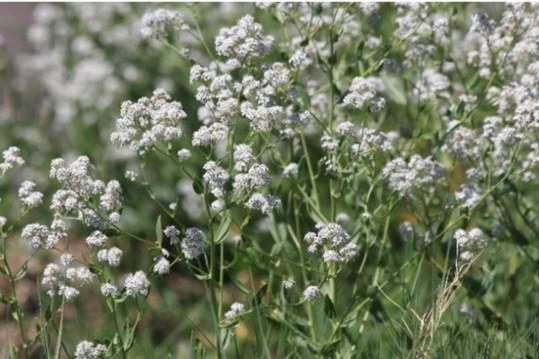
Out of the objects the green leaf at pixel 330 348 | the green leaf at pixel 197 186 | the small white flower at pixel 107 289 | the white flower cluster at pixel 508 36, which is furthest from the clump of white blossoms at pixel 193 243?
the white flower cluster at pixel 508 36

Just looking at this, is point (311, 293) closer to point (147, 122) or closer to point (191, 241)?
point (191, 241)

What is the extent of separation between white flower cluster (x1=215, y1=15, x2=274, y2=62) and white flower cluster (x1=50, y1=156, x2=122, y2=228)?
1.79ft

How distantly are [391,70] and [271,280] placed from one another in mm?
947

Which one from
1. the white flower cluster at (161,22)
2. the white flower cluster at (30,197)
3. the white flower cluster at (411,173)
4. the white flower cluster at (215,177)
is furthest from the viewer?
the white flower cluster at (161,22)

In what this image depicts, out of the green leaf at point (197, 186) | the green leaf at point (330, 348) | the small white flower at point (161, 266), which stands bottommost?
the green leaf at point (330, 348)

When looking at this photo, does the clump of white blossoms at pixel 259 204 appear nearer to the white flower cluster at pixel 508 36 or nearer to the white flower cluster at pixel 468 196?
the white flower cluster at pixel 468 196

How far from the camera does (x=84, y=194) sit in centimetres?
273

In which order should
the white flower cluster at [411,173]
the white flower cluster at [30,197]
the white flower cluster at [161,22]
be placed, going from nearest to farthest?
the white flower cluster at [30,197]
the white flower cluster at [411,173]
the white flower cluster at [161,22]

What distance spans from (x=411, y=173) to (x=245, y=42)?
2.14 ft

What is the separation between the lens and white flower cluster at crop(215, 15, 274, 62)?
2.93 m

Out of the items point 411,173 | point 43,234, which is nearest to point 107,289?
point 43,234

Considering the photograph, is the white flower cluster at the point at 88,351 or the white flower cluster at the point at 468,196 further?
the white flower cluster at the point at 468,196

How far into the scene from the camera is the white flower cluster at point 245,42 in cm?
293

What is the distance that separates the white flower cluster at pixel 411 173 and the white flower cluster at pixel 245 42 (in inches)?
20.7
